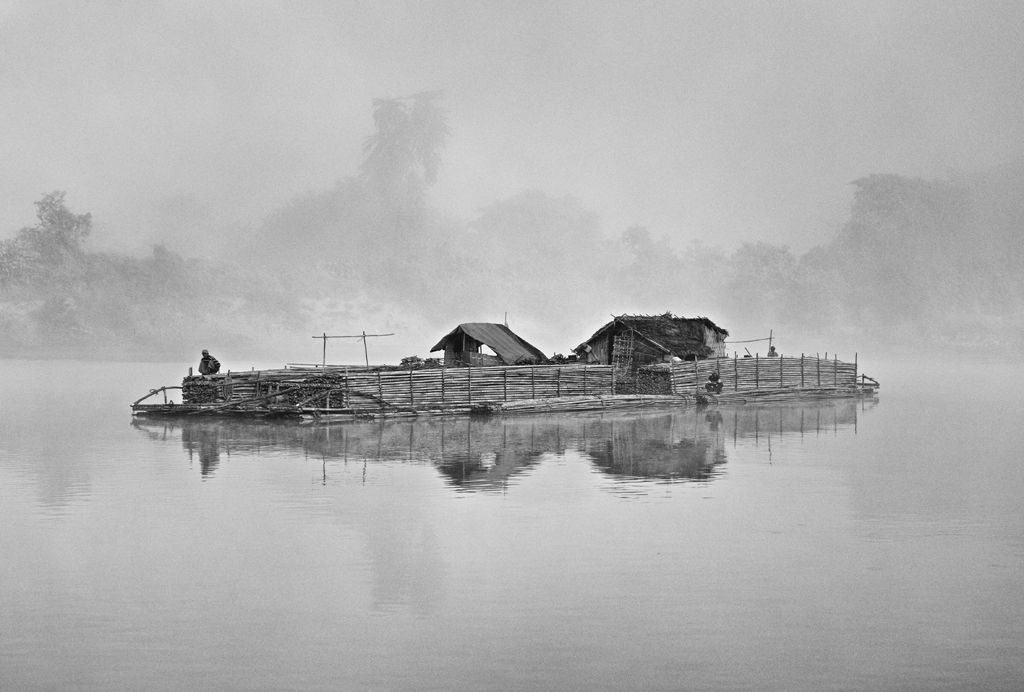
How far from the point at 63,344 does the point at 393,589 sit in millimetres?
101055

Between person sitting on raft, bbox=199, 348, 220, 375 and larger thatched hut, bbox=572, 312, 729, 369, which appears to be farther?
larger thatched hut, bbox=572, 312, 729, 369

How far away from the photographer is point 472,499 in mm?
19688

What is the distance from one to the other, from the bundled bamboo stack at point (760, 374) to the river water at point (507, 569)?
17052 mm

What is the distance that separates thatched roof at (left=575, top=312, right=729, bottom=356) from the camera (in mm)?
46438

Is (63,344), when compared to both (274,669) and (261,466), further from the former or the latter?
(274,669)

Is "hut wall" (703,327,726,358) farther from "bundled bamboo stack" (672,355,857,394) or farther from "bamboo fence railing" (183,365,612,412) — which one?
"bamboo fence railing" (183,365,612,412)

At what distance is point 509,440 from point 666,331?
750 inches

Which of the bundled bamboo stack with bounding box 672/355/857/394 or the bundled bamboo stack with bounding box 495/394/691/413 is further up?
the bundled bamboo stack with bounding box 672/355/857/394

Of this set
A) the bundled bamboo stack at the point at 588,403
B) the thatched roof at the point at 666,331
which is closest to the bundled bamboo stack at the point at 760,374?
the bundled bamboo stack at the point at 588,403

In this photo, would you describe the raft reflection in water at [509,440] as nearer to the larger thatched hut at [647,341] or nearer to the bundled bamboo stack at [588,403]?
the bundled bamboo stack at [588,403]

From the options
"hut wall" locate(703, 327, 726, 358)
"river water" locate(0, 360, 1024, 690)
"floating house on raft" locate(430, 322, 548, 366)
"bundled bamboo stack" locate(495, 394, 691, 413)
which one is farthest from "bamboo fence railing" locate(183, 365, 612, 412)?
"hut wall" locate(703, 327, 726, 358)

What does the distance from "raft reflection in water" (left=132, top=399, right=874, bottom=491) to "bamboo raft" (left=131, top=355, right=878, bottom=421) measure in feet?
3.40

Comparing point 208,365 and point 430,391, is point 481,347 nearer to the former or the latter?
point 430,391

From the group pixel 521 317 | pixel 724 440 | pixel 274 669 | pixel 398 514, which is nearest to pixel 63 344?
pixel 521 317
